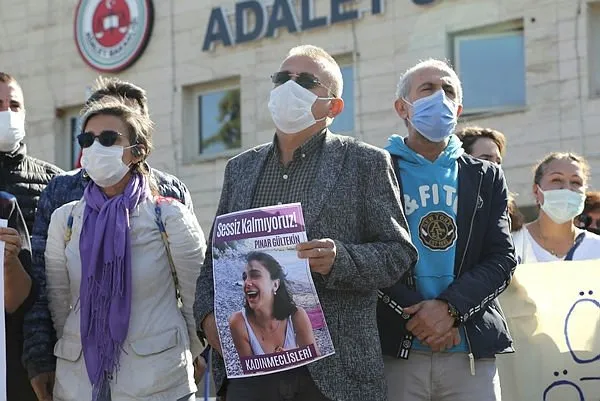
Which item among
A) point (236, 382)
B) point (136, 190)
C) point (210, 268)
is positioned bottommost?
point (236, 382)

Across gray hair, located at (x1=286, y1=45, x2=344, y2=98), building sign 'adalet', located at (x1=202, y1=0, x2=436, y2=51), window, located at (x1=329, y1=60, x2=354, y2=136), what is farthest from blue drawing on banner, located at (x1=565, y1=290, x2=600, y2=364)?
window, located at (x1=329, y1=60, x2=354, y2=136)

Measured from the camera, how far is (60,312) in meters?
4.69

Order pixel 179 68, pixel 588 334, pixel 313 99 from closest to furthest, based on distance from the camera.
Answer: pixel 313 99 → pixel 588 334 → pixel 179 68

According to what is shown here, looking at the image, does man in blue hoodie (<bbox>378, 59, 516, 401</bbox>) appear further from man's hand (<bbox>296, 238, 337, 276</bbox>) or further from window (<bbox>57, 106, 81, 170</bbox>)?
window (<bbox>57, 106, 81, 170</bbox>)

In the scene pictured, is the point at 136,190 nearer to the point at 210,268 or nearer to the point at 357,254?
the point at 210,268

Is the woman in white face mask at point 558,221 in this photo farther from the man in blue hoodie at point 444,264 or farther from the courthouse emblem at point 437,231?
the courthouse emblem at point 437,231

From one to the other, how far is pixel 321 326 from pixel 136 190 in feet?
3.73

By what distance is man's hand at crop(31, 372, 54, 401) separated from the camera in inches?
182

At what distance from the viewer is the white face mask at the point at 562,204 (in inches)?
242

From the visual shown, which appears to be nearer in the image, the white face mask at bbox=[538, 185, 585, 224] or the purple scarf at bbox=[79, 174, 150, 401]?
the purple scarf at bbox=[79, 174, 150, 401]

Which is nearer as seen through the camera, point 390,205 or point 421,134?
point 390,205

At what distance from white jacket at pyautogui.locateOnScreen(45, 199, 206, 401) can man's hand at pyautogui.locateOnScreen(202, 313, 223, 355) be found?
1.05 feet

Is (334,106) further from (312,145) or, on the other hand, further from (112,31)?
(112,31)

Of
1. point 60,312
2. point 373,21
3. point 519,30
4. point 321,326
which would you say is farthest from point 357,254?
point 373,21
